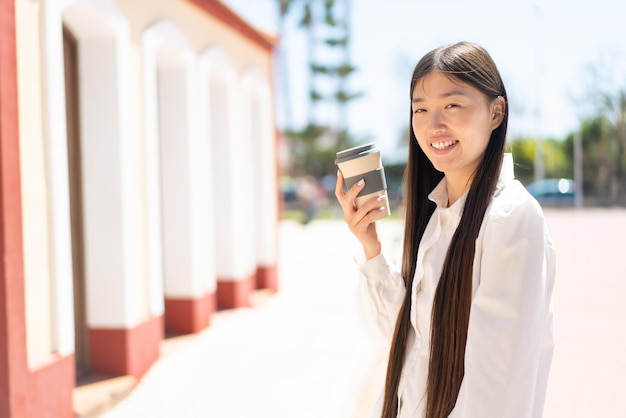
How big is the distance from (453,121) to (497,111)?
14 centimetres

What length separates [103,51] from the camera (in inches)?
218

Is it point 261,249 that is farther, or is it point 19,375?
point 261,249

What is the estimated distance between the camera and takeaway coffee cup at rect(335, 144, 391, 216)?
2.09 meters

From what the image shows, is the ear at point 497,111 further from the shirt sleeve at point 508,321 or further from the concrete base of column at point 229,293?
the concrete base of column at point 229,293

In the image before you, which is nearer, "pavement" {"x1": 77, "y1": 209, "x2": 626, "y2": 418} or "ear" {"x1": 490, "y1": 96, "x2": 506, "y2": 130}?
"ear" {"x1": 490, "y1": 96, "x2": 506, "y2": 130}

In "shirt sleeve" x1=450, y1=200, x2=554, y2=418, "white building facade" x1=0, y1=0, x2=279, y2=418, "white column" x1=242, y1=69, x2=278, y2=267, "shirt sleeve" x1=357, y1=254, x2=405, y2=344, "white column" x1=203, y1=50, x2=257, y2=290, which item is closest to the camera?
"shirt sleeve" x1=450, y1=200, x2=554, y2=418

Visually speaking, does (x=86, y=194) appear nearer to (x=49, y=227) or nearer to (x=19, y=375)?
(x=49, y=227)

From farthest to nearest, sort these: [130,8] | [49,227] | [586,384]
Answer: [130,8], [586,384], [49,227]

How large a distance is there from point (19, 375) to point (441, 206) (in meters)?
2.92

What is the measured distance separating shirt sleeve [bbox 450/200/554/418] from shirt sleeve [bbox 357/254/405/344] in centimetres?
47

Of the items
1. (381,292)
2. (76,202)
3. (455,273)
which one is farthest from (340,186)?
(76,202)

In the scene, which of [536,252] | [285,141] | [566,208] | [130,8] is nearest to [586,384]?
[536,252]

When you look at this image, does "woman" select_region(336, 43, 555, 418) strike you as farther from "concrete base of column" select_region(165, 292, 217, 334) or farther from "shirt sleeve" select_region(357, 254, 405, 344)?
"concrete base of column" select_region(165, 292, 217, 334)

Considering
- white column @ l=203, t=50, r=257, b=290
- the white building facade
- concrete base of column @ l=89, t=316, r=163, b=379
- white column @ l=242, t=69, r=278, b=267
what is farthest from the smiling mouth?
white column @ l=242, t=69, r=278, b=267
